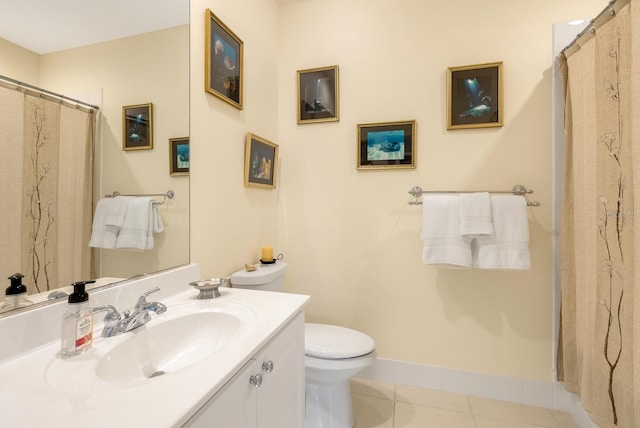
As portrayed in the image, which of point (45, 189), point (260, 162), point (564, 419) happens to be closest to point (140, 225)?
point (45, 189)

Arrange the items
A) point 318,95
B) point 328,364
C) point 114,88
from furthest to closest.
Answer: point 318,95, point 328,364, point 114,88

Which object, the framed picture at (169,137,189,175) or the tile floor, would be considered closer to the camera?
the framed picture at (169,137,189,175)

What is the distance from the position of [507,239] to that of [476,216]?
0.64ft

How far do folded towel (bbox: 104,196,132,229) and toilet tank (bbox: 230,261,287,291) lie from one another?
0.62m

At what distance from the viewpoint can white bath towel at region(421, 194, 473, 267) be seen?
5.01 feet

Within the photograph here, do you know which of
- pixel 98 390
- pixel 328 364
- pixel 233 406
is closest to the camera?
pixel 98 390

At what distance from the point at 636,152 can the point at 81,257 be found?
174cm

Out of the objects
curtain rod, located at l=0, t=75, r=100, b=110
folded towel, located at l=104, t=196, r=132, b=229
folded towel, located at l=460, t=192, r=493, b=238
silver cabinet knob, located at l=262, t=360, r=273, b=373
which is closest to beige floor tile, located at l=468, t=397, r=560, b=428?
folded towel, located at l=460, t=192, r=493, b=238

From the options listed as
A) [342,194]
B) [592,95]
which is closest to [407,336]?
[342,194]

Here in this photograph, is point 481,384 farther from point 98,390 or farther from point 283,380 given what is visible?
point 98,390

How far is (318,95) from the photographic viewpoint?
1922mm

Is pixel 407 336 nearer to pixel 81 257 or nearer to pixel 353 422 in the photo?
pixel 353 422

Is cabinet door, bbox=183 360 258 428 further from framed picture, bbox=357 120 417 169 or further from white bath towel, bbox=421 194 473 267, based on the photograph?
framed picture, bbox=357 120 417 169

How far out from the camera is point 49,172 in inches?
28.9
